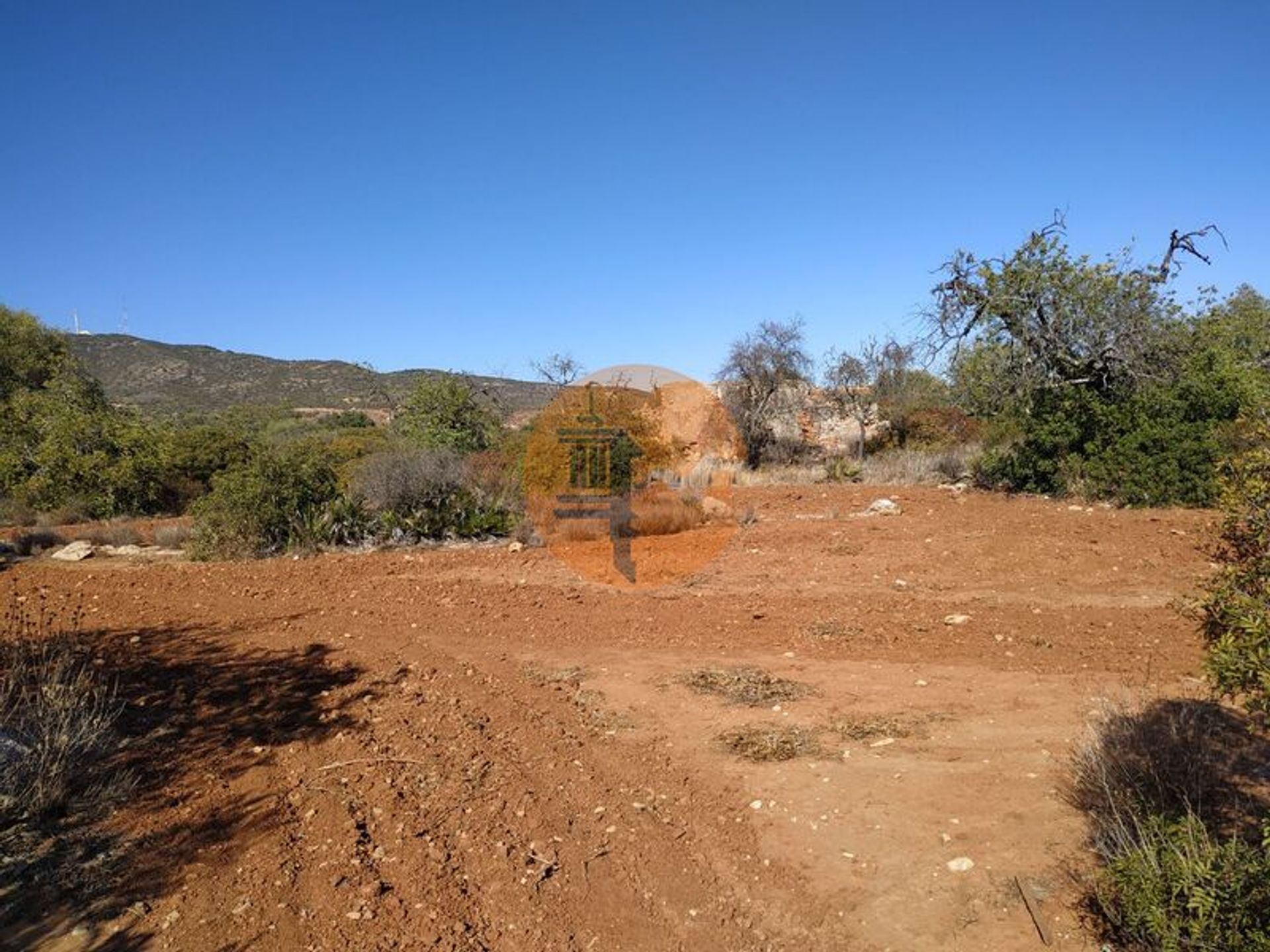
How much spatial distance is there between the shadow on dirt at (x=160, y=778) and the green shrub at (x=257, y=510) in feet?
14.4

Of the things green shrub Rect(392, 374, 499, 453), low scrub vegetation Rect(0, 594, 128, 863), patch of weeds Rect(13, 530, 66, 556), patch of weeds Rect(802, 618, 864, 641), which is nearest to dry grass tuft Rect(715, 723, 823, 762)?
patch of weeds Rect(802, 618, 864, 641)

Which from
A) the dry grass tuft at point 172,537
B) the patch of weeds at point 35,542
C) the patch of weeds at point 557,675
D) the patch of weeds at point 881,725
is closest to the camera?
the patch of weeds at point 881,725

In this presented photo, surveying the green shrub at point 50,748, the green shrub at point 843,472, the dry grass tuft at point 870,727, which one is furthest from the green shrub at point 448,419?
the dry grass tuft at point 870,727

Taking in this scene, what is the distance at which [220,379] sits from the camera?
4606 cm

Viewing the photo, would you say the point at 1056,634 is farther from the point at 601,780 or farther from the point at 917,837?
the point at 601,780

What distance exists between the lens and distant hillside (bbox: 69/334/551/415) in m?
41.0

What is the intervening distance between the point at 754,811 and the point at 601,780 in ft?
2.76

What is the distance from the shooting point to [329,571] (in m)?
9.04

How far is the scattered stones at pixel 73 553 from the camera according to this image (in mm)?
10402

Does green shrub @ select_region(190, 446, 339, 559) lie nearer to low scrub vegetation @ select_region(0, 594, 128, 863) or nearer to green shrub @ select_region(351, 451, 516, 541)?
green shrub @ select_region(351, 451, 516, 541)

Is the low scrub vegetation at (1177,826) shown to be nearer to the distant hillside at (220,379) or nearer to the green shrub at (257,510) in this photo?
the green shrub at (257,510)

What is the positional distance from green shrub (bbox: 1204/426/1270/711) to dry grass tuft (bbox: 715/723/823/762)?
86.9 inches

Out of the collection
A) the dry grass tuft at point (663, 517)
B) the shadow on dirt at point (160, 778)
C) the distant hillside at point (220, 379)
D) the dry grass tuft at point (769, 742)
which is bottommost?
the dry grass tuft at point (769, 742)

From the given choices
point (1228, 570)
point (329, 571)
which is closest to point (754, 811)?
point (1228, 570)
